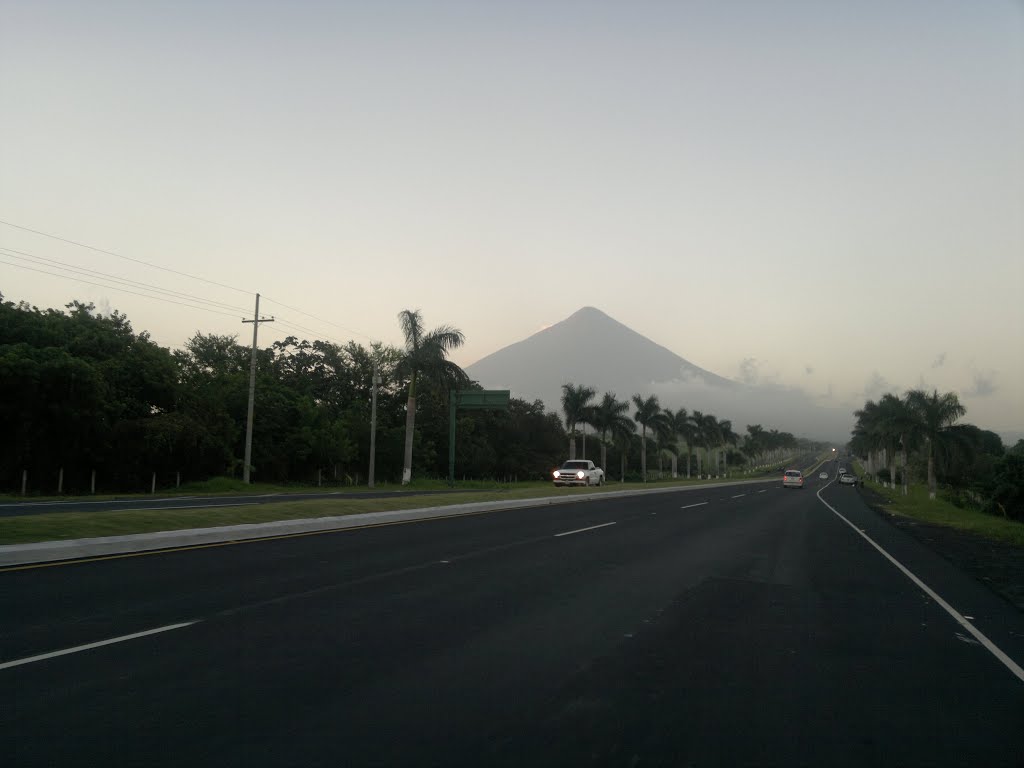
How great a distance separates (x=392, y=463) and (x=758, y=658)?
196 feet

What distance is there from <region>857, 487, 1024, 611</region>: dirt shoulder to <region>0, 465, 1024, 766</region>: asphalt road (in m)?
0.67

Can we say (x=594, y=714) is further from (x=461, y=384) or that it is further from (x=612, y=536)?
(x=461, y=384)

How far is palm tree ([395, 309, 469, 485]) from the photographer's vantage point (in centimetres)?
5581

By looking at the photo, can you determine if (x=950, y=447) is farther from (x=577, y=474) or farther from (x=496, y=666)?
(x=496, y=666)

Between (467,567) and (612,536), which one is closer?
(467,567)

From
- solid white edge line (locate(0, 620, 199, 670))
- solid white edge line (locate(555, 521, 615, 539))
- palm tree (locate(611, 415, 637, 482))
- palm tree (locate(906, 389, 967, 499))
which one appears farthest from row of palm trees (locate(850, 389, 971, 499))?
solid white edge line (locate(0, 620, 199, 670))

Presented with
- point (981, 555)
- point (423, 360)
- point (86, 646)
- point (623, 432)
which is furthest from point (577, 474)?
point (86, 646)

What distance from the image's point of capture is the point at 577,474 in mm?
47281

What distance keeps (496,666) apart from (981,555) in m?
14.8

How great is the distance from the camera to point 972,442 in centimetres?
5484

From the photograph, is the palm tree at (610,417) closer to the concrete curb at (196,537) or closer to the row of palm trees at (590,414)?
the row of palm trees at (590,414)

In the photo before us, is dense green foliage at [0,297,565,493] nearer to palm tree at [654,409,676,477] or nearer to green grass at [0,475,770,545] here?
green grass at [0,475,770,545]

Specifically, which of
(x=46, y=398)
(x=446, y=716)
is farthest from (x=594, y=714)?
(x=46, y=398)

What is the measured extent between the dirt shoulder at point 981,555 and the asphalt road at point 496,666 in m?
0.67
